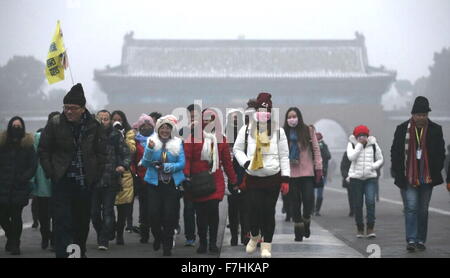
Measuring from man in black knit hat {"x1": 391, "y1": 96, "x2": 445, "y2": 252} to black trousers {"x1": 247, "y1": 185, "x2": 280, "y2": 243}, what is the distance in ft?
4.86

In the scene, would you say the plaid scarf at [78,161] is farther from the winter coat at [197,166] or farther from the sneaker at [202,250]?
the sneaker at [202,250]

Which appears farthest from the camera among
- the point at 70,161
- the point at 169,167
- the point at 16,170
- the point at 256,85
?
the point at 256,85

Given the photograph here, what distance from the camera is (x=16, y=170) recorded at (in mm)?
8109

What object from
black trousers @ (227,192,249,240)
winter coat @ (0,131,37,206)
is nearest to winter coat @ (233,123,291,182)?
black trousers @ (227,192,249,240)

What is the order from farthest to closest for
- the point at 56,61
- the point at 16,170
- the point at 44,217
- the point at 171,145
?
the point at 56,61
the point at 44,217
the point at 16,170
the point at 171,145

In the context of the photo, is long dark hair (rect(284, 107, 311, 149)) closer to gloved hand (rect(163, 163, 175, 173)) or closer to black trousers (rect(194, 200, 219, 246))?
black trousers (rect(194, 200, 219, 246))

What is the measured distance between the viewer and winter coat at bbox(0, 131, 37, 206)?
8023 mm

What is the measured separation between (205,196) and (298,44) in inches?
1661

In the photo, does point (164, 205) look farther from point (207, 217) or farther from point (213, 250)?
point (213, 250)

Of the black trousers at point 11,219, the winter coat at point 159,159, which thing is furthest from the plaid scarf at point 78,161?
the black trousers at point 11,219

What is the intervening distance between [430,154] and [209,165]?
223 cm

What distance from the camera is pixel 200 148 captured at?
7703mm

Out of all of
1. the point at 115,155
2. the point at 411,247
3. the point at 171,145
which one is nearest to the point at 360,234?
the point at 411,247

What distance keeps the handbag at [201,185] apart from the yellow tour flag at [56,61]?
4.39m
